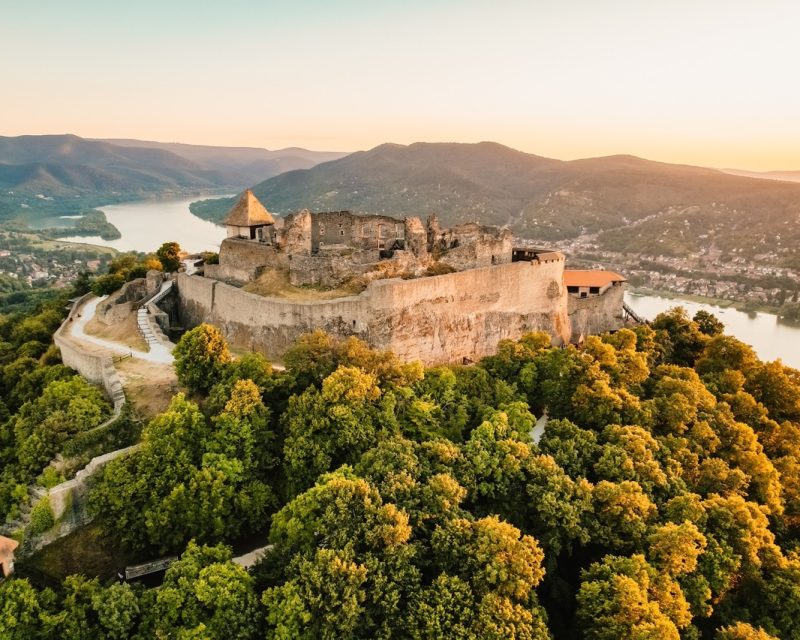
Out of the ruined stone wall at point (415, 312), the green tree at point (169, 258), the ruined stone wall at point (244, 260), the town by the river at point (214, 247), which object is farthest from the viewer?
the town by the river at point (214, 247)

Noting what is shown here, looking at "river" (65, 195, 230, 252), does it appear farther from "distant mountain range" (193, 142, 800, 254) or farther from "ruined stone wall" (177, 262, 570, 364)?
"ruined stone wall" (177, 262, 570, 364)

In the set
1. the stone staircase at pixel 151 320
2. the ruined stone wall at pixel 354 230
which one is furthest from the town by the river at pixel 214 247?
the stone staircase at pixel 151 320

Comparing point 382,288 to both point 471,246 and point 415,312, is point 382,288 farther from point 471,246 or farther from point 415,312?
point 471,246

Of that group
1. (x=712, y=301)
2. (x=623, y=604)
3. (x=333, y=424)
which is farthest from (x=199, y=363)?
(x=712, y=301)

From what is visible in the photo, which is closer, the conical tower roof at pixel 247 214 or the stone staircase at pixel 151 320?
the stone staircase at pixel 151 320

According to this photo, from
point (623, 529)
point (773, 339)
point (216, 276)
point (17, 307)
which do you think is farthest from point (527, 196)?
point (623, 529)

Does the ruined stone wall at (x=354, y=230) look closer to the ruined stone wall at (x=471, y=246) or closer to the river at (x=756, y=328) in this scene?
the ruined stone wall at (x=471, y=246)
